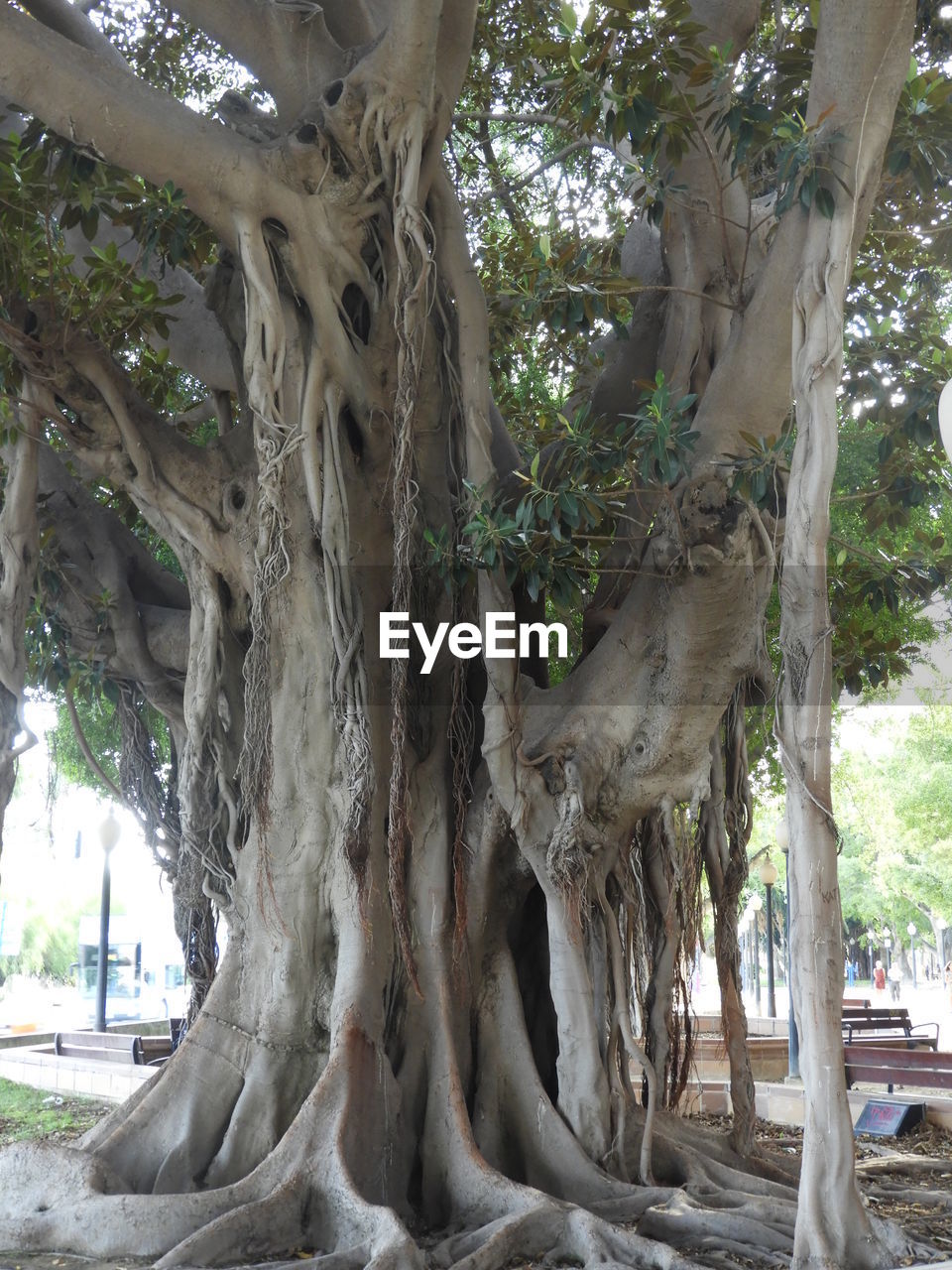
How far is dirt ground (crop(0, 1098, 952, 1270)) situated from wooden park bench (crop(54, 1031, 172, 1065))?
2.14 feet

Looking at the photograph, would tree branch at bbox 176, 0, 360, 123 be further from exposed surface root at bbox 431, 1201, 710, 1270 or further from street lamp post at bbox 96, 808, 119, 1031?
street lamp post at bbox 96, 808, 119, 1031

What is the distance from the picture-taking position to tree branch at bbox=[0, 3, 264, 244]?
438 cm

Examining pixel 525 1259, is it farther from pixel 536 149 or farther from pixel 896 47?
pixel 536 149

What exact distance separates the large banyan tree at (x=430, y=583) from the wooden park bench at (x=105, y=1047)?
10.2 ft

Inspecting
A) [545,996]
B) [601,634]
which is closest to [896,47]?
[601,634]

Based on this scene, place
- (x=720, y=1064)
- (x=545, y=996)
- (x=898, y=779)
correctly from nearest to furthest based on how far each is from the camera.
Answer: (x=545, y=996)
(x=720, y=1064)
(x=898, y=779)

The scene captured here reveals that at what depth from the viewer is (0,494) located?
270 inches

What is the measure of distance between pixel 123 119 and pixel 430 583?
2112 millimetres

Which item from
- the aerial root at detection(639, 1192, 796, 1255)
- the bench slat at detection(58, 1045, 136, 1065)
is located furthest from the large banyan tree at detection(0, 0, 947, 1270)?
the bench slat at detection(58, 1045, 136, 1065)

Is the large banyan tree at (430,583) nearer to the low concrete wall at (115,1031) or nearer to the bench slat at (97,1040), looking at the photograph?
the bench slat at (97,1040)

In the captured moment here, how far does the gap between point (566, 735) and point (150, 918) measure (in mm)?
18502

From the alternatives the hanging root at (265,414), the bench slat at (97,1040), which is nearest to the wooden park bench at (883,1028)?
the hanging root at (265,414)

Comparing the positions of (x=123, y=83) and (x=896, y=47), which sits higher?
(x=123, y=83)

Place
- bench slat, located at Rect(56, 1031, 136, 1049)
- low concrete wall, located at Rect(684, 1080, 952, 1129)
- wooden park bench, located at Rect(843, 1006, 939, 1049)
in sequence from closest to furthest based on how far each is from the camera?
low concrete wall, located at Rect(684, 1080, 952, 1129)
wooden park bench, located at Rect(843, 1006, 939, 1049)
bench slat, located at Rect(56, 1031, 136, 1049)
